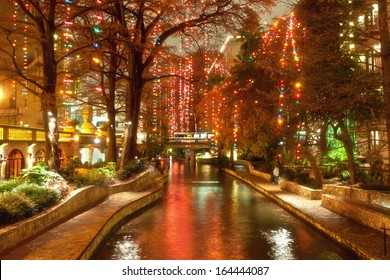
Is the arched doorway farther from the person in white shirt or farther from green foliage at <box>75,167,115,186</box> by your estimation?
the person in white shirt

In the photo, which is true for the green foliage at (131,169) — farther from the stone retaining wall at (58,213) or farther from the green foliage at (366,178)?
the green foliage at (366,178)

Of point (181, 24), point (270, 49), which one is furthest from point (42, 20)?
point (270, 49)

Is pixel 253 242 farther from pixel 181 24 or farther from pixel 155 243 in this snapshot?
pixel 181 24

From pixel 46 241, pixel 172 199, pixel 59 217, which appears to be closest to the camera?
pixel 46 241

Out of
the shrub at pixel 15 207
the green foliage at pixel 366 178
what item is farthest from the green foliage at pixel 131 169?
the green foliage at pixel 366 178

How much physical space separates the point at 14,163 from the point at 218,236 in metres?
17.7

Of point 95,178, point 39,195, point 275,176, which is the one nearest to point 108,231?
point 39,195

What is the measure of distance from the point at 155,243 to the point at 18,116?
78.7 feet

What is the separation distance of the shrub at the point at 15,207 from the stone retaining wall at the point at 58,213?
246 millimetres

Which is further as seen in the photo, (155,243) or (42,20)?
(42,20)

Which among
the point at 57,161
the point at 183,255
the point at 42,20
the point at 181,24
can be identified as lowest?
the point at 183,255

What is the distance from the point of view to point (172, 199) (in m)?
22.9

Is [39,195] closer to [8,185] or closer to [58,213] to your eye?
[58,213]

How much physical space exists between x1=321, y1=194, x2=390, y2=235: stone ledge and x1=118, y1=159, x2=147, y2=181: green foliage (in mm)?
11419
